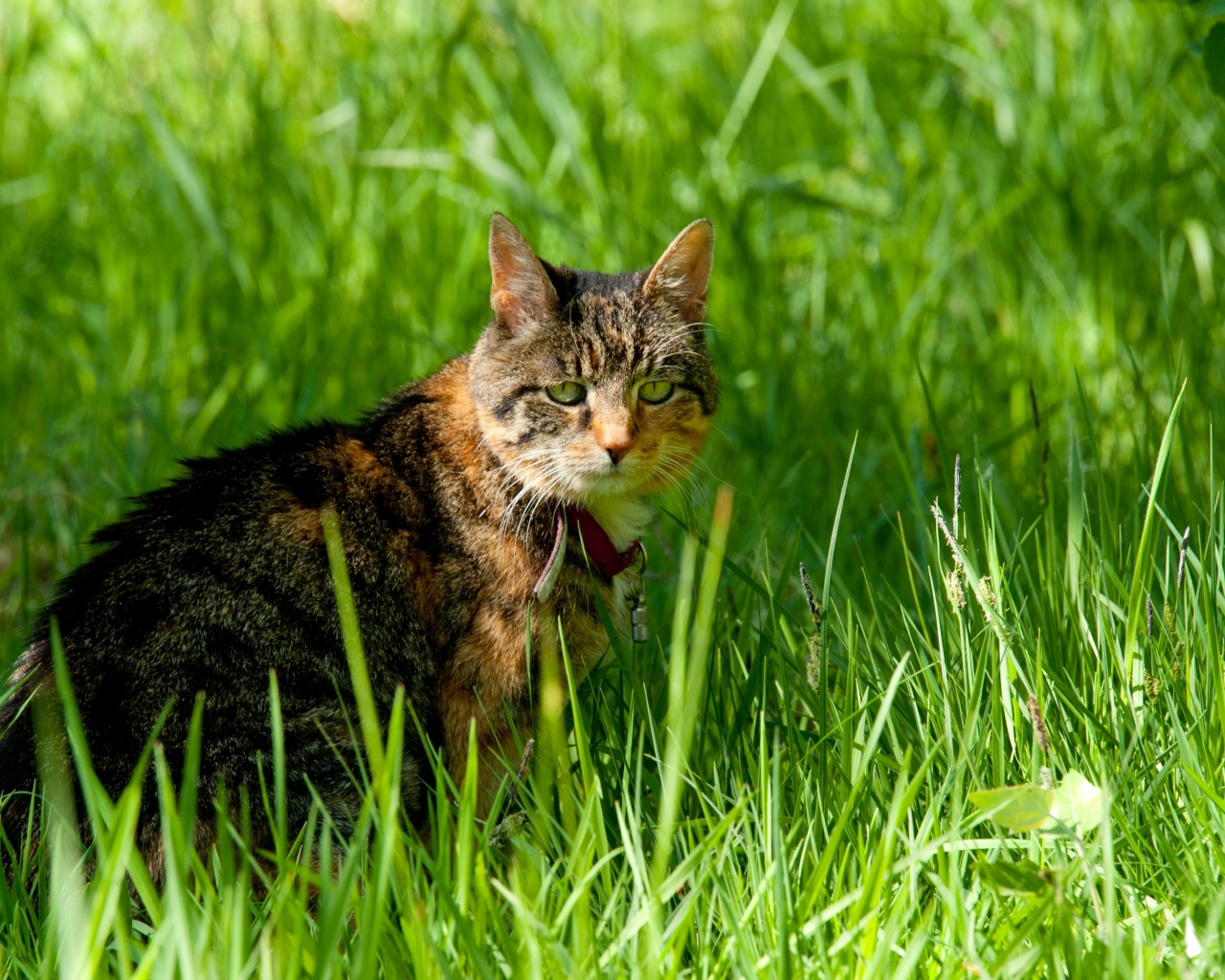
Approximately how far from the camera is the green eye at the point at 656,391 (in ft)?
9.16

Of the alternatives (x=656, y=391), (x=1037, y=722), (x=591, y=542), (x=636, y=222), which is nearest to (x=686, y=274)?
(x=656, y=391)

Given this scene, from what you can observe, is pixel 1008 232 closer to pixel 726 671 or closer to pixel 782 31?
pixel 782 31

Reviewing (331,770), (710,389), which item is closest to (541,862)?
(331,770)

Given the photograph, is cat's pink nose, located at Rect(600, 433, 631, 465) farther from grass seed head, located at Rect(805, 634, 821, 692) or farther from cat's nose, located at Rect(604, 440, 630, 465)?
grass seed head, located at Rect(805, 634, 821, 692)

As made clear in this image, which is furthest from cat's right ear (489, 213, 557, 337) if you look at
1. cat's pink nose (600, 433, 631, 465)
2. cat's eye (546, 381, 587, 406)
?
cat's pink nose (600, 433, 631, 465)

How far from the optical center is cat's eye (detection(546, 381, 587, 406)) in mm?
2738

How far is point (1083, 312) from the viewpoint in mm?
3719

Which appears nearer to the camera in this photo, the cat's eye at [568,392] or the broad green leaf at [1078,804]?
the broad green leaf at [1078,804]

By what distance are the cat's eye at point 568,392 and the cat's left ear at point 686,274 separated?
0.28 meters

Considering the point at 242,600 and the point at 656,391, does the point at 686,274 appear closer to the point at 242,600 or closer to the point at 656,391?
the point at 656,391

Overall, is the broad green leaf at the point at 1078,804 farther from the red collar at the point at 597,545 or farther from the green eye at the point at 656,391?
the green eye at the point at 656,391

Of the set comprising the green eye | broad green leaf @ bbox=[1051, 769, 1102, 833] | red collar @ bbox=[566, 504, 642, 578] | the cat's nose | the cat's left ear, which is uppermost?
the cat's left ear

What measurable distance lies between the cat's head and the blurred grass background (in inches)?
20.1

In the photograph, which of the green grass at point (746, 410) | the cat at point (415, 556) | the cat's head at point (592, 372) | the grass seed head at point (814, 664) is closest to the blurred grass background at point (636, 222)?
the green grass at point (746, 410)
